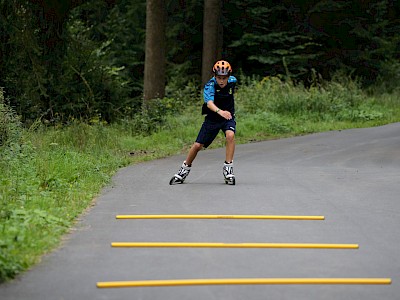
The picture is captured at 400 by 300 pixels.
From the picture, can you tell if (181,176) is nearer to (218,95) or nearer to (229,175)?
(229,175)

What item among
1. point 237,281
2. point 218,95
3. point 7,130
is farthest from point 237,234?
point 7,130

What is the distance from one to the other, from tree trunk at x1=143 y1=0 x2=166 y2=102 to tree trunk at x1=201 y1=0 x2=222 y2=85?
4928 millimetres

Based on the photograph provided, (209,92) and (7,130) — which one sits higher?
(209,92)

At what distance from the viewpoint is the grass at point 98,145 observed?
877 centimetres

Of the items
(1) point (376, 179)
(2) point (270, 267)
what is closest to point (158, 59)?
(1) point (376, 179)

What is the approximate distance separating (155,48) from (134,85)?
11819mm

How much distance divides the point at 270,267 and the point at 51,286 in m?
1.90

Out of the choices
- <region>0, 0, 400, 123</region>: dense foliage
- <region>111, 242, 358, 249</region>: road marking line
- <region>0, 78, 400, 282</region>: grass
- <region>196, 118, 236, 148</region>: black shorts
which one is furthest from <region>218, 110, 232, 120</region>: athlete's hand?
<region>0, 0, 400, 123</region>: dense foliage

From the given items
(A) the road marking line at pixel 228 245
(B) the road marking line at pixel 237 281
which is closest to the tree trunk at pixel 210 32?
(A) the road marking line at pixel 228 245

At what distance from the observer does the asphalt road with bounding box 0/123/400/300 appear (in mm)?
6773

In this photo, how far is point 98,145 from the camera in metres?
17.2

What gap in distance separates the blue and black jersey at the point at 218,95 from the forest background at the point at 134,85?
1974 millimetres

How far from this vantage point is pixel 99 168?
14.4m

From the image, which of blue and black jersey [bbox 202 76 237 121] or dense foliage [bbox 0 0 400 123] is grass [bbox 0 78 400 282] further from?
dense foliage [bbox 0 0 400 123]
